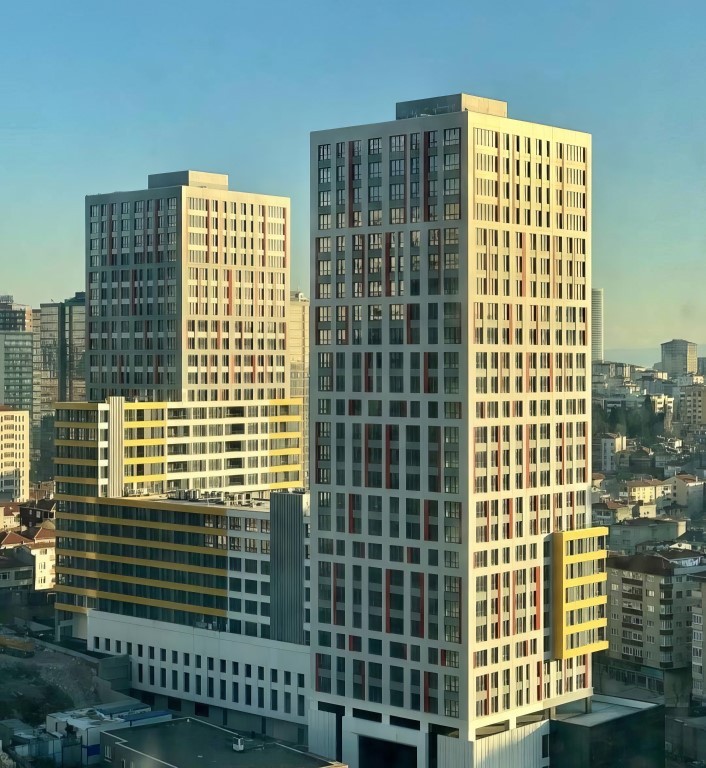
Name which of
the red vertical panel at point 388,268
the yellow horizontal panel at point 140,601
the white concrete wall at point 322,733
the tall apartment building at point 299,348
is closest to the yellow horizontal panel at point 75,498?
the yellow horizontal panel at point 140,601

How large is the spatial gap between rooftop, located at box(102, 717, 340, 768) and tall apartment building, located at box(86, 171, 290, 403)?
3.78 m

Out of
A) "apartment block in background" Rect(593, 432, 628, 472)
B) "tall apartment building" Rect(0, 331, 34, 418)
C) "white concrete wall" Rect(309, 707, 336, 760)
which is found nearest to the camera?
"white concrete wall" Rect(309, 707, 336, 760)

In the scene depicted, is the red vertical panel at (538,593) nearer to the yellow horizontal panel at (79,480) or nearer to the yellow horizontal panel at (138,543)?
the yellow horizontal panel at (138,543)

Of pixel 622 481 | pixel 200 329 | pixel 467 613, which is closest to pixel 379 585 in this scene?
pixel 467 613

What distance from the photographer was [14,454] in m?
14.6

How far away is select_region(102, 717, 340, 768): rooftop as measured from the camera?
23.0 ft

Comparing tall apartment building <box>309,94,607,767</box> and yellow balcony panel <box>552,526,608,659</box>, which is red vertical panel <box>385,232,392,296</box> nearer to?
tall apartment building <box>309,94,607,767</box>

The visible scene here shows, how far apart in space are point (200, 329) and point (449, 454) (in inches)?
171

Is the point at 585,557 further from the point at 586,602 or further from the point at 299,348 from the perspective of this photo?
the point at 299,348

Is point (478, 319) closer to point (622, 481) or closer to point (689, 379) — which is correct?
point (689, 379)

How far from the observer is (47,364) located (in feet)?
37.8

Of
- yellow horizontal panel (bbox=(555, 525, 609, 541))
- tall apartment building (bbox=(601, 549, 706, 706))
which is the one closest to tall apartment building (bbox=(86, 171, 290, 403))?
tall apartment building (bbox=(601, 549, 706, 706))

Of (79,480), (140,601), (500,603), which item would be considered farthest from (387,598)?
(79,480)

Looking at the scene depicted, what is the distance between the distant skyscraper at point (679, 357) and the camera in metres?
6.37
